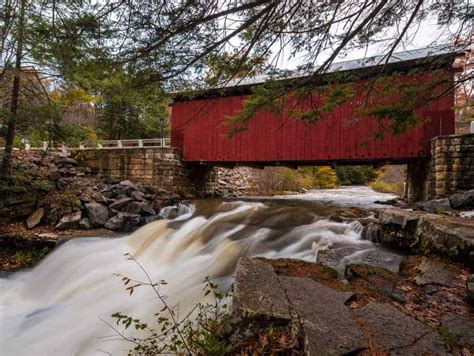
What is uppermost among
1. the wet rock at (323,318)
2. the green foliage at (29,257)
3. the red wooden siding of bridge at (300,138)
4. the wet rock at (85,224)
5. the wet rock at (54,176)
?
the red wooden siding of bridge at (300,138)

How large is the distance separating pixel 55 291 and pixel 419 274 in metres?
5.43

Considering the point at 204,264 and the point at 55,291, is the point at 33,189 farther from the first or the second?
the point at 204,264

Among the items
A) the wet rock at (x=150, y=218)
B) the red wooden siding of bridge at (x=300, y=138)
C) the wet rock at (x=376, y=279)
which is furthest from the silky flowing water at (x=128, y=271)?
the red wooden siding of bridge at (x=300, y=138)

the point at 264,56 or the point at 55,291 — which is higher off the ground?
the point at 264,56

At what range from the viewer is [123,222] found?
291 inches

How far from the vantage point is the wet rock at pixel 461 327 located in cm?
170

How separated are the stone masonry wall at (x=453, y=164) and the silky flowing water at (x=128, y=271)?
11.4ft

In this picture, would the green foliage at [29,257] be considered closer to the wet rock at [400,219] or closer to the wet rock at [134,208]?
the wet rock at [134,208]

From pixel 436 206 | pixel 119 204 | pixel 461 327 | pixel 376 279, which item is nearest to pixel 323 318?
pixel 461 327

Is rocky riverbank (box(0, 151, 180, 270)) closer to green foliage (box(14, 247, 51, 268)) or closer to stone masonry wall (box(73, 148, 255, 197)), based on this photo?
green foliage (box(14, 247, 51, 268))

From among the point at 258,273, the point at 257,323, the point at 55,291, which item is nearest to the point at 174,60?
the point at 258,273

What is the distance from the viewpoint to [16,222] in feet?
23.6

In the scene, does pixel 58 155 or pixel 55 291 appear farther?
pixel 58 155

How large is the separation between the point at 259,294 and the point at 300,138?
8.68 meters
